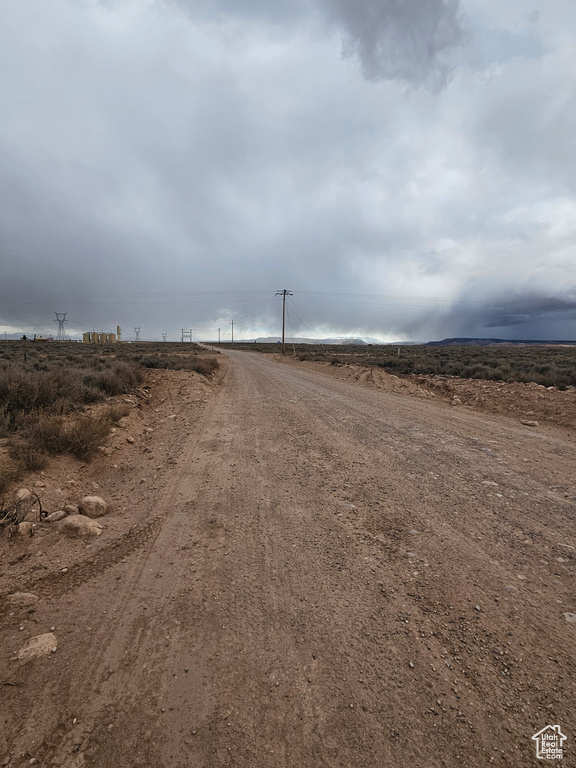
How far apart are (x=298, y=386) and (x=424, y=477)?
31.1 feet

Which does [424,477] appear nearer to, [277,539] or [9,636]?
[277,539]

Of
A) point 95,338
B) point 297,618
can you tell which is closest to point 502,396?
point 297,618

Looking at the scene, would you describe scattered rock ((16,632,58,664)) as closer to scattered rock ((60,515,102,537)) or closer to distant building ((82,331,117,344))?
scattered rock ((60,515,102,537))

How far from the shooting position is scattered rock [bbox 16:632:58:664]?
236 centimetres

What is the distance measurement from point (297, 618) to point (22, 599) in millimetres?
2331

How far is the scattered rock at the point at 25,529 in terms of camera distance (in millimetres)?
3766

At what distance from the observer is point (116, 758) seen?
179cm

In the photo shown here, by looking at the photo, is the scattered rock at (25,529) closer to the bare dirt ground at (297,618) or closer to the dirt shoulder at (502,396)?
the bare dirt ground at (297,618)

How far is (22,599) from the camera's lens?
2893mm

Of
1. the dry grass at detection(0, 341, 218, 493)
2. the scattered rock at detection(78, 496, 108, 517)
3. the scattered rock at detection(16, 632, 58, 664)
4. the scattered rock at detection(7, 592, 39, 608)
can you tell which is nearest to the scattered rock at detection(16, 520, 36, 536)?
the scattered rock at detection(78, 496, 108, 517)

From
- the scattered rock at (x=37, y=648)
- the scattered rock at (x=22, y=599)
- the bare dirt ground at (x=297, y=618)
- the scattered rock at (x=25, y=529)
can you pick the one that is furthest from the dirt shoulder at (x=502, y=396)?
the scattered rock at (x=25, y=529)

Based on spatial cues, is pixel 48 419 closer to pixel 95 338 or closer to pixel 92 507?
pixel 92 507

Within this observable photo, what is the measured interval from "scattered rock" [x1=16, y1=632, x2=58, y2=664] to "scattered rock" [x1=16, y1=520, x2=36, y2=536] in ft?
5.43

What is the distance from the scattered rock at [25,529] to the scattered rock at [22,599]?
102cm
